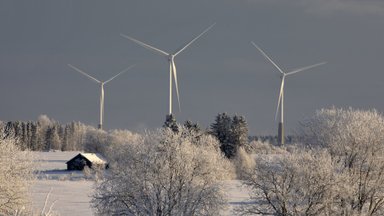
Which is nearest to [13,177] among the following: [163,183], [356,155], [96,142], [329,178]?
[163,183]

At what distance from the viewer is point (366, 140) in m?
67.2

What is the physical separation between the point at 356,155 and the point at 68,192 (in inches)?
1555

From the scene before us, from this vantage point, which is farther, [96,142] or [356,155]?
[96,142]

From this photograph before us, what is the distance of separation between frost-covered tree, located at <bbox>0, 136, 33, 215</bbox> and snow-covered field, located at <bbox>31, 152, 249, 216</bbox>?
7.37ft

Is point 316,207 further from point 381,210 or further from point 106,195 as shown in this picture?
point 106,195

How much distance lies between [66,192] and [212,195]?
112 feet

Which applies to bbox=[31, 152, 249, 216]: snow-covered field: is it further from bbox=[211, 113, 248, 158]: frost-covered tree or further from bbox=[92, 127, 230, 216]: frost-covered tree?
bbox=[211, 113, 248, 158]: frost-covered tree

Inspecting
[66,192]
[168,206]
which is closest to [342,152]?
[168,206]

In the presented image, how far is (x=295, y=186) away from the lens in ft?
195

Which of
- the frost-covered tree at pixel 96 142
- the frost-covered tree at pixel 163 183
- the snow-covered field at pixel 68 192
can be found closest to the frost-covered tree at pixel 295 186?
the snow-covered field at pixel 68 192

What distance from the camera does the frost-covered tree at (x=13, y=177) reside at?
61.2 m

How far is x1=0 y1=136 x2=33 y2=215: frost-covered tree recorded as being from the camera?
6125cm

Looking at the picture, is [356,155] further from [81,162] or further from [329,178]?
[81,162]

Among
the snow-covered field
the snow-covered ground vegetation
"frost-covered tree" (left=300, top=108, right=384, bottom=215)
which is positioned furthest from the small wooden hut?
the snow-covered ground vegetation
